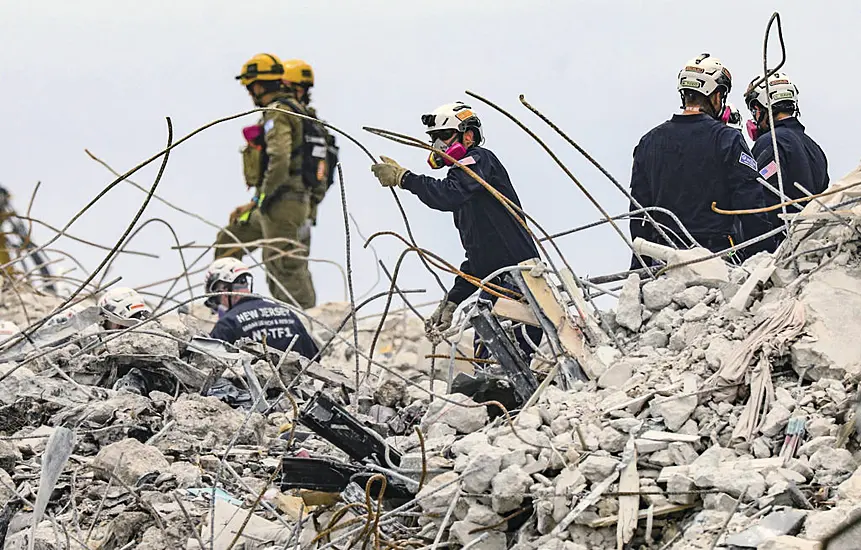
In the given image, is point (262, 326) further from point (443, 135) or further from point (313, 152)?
point (313, 152)

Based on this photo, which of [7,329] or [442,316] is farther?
[7,329]

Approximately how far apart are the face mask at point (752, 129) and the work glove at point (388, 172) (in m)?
2.01

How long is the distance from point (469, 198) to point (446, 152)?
331 millimetres

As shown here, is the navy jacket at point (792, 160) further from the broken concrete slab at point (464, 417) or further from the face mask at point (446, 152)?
the broken concrete slab at point (464, 417)

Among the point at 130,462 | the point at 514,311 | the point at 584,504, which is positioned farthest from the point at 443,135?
the point at 584,504

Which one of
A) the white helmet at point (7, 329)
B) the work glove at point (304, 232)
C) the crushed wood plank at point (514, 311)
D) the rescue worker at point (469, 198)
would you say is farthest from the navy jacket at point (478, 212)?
the work glove at point (304, 232)

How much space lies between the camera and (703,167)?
6855 mm

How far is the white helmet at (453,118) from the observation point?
7250 millimetres

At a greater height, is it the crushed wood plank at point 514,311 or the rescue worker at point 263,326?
the rescue worker at point 263,326

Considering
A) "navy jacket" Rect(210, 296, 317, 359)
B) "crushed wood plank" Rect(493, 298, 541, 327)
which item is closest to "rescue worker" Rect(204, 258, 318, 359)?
"navy jacket" Rect(210, 296, 317, 359)

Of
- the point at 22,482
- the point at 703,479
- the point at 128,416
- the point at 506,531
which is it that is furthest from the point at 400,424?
the point at 703,479

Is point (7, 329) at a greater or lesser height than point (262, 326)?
greater

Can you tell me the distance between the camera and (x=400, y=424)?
6.27 meters

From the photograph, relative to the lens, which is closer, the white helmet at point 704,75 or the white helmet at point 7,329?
the white helmet at point 704,75
